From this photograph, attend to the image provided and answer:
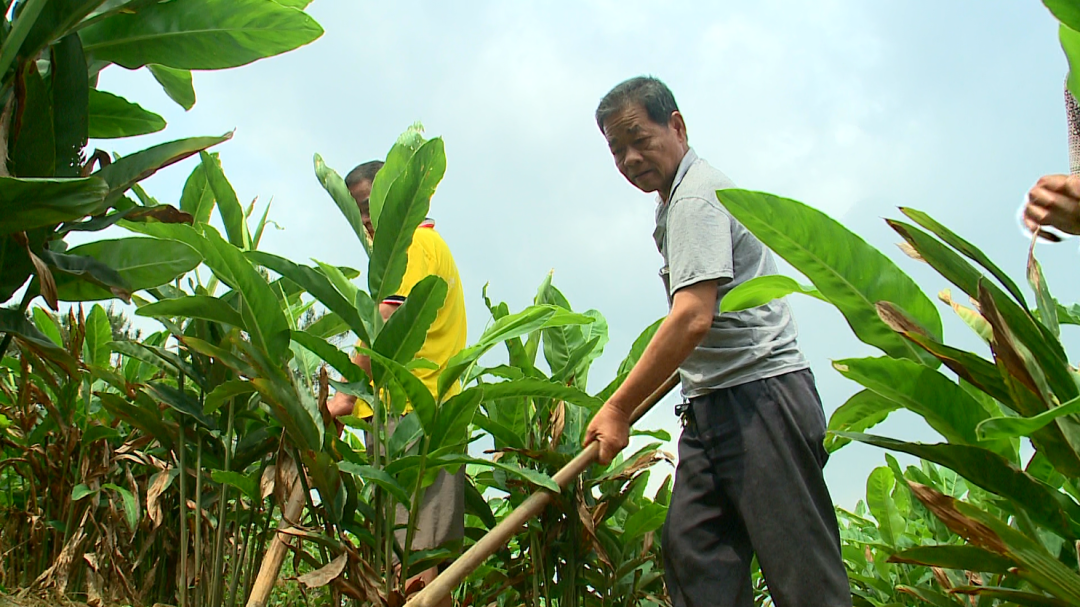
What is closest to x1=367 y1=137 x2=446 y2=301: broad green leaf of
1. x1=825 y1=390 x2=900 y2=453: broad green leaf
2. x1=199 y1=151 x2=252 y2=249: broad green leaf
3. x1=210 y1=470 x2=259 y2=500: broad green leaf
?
x1=199 y1=151 x2=252 y2=249: broad green leaf

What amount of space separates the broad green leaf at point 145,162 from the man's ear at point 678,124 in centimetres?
108

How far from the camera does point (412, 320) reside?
64.4 inches

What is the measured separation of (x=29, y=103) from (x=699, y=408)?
1382mm

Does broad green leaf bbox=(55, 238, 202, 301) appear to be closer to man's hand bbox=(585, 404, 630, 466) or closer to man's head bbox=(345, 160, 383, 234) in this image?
man's hand bbox=(585, 404, 630, 466)

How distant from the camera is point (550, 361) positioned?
2.37 metres

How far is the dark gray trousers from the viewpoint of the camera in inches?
65.4

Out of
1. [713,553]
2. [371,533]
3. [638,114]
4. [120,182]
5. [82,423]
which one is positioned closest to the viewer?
[120,182]

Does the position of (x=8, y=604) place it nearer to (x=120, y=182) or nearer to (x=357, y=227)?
(x=120, y=182)

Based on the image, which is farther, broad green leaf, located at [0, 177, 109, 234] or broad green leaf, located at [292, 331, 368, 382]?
broad green leaf, located at [292, 331, 368, 382]

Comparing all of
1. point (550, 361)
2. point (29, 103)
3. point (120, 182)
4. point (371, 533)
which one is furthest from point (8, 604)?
point (550, 361)

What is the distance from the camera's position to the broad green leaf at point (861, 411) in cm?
135

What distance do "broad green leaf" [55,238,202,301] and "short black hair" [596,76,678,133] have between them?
1.04m

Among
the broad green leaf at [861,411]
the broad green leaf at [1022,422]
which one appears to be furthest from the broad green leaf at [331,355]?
the broad green leaf at [1022,422]

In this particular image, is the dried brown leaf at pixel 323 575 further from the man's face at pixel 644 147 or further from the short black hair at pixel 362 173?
the short black hair at pixel 362 173
